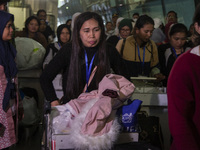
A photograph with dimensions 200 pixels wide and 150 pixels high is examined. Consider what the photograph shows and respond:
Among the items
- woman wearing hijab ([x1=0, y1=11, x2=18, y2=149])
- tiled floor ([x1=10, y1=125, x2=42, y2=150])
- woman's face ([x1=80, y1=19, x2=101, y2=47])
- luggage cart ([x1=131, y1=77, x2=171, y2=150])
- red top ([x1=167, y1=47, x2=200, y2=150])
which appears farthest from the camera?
tiled floor ([x1=10, y1=125, x2=42, y2=150])

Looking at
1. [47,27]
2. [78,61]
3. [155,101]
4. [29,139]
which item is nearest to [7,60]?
[78,61]

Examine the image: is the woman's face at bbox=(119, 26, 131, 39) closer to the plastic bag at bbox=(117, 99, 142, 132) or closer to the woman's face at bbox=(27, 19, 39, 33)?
the woman's face at bbox=(27, 19, 39, 33)

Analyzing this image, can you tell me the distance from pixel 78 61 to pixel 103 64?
0.70ft

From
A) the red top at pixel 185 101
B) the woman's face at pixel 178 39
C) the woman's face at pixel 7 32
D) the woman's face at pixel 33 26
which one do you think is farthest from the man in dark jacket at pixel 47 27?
the red top at pixel 185 101

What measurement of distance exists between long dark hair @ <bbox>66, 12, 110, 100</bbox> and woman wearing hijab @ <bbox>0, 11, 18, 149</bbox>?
64 centimetres

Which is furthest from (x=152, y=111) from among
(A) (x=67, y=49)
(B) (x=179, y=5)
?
(B) (x=179, y=5)

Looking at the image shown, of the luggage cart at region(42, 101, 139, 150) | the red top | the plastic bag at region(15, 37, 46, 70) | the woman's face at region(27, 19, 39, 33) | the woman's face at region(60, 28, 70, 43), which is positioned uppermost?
the woman's face at region(27, 19, 39, 33)

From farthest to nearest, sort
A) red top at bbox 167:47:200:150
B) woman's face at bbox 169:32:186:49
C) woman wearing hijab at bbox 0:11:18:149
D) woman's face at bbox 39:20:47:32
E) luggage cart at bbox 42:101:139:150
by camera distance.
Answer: woman's face at bbox 39:20:47:32
woman's face at bbox 169:32:186:49
woman wearing hijab at bbox 0:11:18:149
luggage cart at bbox 42:101:139:150
red top at bbox 167:47:200:150

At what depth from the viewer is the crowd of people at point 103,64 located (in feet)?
5.19

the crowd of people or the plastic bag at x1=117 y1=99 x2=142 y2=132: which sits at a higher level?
the crowd of people

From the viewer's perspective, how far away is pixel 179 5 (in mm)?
9875

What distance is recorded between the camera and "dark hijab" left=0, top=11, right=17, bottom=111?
301 cm

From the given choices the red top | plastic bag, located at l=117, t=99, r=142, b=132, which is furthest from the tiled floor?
the red top

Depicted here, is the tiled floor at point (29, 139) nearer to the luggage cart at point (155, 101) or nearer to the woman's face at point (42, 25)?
the luggage cart at point (155, 101)
